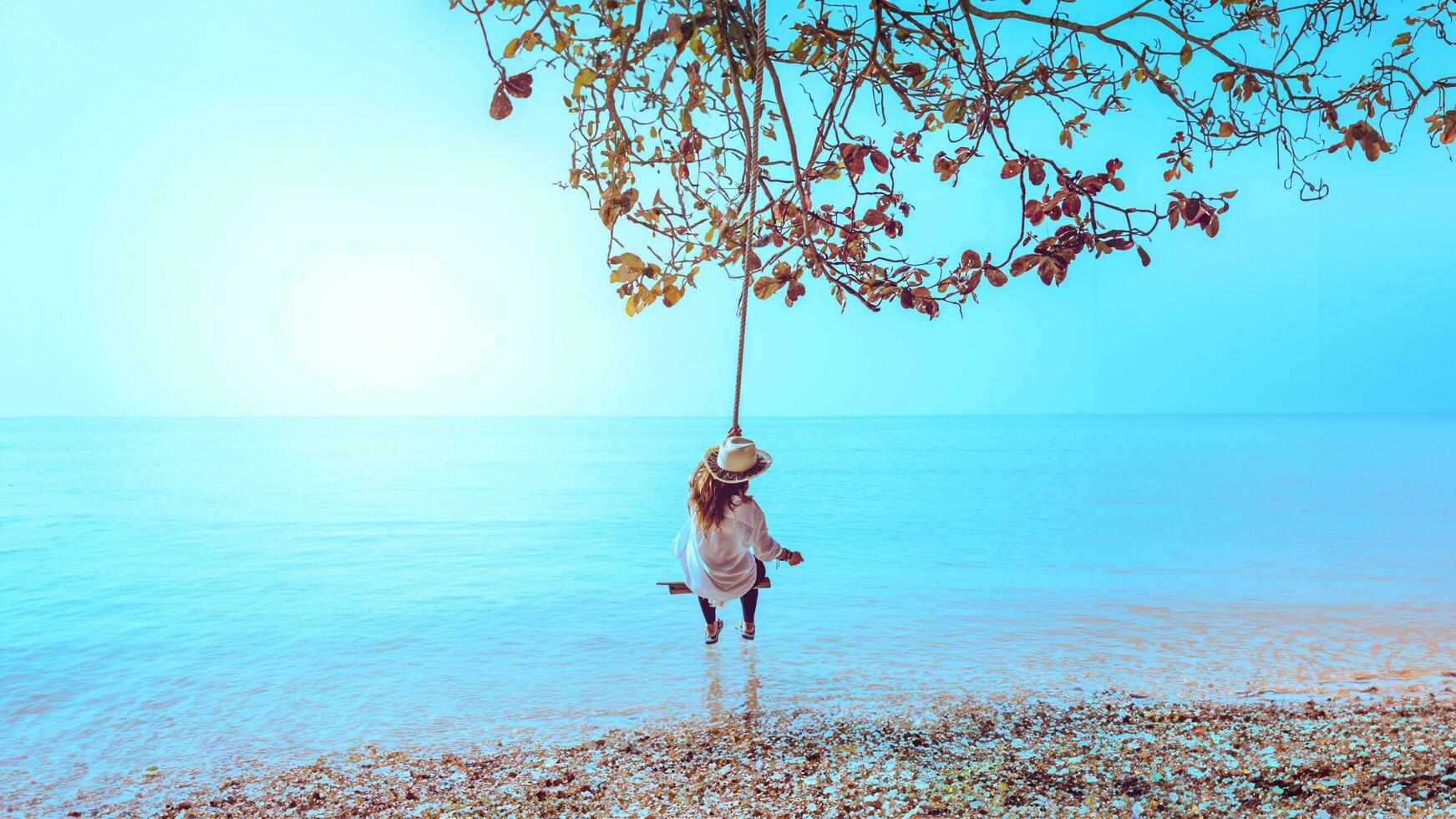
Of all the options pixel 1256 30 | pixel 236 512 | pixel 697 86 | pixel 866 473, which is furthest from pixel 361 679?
pixel 866 473

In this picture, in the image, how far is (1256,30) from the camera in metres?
3.03

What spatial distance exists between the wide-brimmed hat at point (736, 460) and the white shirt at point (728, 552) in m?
0.42

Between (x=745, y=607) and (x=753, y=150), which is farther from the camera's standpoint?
(x=745, y=607)

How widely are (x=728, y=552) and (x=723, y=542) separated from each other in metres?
0.07

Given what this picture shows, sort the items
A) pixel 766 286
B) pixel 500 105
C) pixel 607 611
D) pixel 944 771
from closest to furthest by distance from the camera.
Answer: pixel 500 105 → pixel 766 286 → pixel 944 771 → pixel 607 611

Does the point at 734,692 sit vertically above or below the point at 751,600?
below

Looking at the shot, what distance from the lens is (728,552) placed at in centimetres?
524

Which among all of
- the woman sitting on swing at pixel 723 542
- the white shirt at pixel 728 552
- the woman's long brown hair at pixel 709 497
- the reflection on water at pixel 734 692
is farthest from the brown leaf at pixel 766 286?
the reflection on water at pixel 734 692

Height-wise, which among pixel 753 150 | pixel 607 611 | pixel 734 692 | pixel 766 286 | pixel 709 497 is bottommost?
pixel 607 611

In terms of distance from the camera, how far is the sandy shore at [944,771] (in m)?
3.47

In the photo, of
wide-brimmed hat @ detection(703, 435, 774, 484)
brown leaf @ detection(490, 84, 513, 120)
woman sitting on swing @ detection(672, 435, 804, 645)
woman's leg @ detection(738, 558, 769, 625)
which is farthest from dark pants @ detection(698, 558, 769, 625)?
brown leaf @ detection(490, 84, 513, 120)

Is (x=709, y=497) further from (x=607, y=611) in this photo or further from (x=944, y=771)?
(x=607, y=611)

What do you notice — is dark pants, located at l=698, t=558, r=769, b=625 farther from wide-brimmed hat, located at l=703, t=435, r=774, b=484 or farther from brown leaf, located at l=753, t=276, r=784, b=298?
brown leaf, located at l=753, t=276, r=784, b=298

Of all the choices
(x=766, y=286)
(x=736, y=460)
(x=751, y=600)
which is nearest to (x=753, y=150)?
(x=766, y=286)
